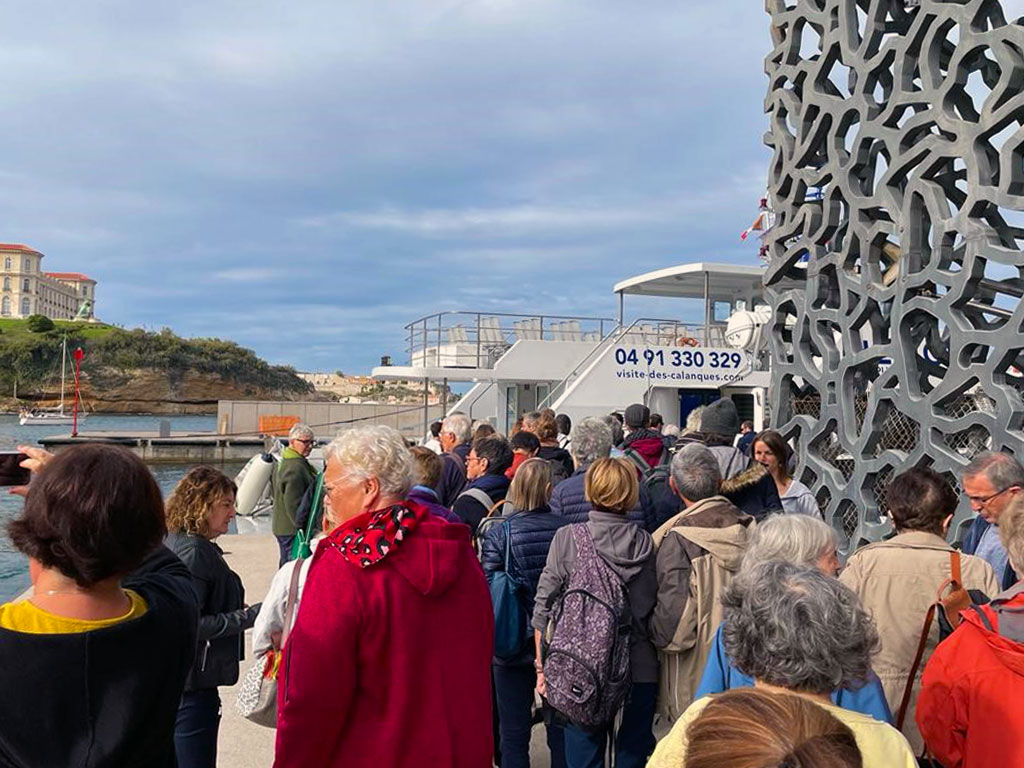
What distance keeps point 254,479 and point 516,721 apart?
17.8ft

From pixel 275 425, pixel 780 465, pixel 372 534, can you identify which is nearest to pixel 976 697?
pixel 372 534

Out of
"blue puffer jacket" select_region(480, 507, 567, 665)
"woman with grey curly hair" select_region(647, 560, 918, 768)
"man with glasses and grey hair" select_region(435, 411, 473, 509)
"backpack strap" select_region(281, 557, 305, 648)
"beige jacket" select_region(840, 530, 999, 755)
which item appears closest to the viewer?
"woman with grey curly hair" select_region(647, 560, 918, 768)

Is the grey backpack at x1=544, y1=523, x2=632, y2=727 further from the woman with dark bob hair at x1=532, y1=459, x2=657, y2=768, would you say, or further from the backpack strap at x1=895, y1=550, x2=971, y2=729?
the backpack strap at x1=895, y1=550, x2=971, y2=729

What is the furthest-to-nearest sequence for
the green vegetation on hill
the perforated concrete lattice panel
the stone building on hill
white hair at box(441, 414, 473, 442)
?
the stone building on hill
the green vegetation on hill
white hair at box(441, 414, 473, 442)
the perforated concrete lattice panel

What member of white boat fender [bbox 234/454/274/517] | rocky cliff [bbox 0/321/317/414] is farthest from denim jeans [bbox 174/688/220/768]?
rocky cliff [bbox 0/321/317/414]

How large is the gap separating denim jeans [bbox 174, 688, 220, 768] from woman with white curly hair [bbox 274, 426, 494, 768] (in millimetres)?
1352

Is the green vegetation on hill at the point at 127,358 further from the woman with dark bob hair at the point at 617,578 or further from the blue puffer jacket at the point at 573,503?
the woman with dark bob hair at the point at 617,578

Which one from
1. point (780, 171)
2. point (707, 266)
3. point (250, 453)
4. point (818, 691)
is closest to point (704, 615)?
point (818, 691)

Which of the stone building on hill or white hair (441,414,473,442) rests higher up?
the stone building on hill

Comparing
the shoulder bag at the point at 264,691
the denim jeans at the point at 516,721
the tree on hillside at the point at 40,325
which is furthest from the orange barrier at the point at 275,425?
the tree on hillside at the point at 40,325

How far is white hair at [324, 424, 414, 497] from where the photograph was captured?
105 inches

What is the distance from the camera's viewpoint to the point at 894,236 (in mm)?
6582

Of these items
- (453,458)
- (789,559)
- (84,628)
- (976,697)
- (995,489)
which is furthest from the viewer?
(453,458)

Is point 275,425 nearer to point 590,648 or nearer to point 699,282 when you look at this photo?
point 699,282
